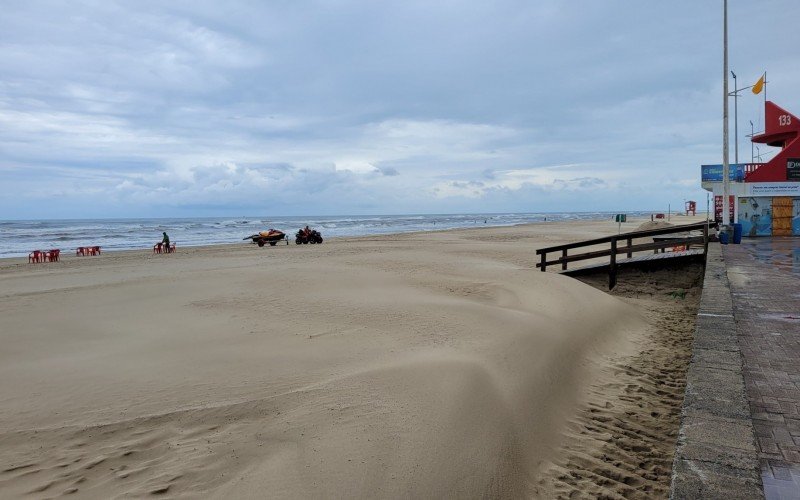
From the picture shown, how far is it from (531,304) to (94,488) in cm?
728

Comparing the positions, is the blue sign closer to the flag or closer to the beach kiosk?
the beach kiosk

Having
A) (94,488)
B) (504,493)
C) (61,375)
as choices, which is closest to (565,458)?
(504,493)

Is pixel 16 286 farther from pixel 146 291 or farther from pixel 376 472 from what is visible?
pixel 376 472

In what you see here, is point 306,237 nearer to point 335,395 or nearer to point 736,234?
point 736,234

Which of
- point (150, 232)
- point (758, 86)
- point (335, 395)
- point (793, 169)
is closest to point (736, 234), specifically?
point (793, 169)

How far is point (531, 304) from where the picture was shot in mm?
8852

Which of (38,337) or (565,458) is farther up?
(38,337)

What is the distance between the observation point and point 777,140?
86.4 ft

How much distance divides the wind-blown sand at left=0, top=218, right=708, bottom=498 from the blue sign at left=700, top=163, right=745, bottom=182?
76.2 ft

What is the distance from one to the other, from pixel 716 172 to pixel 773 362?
92.5ft

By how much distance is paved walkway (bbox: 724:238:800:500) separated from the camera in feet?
10.8

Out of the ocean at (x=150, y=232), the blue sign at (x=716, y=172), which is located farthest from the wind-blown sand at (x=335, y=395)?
the ocean at (x=150, y=232)

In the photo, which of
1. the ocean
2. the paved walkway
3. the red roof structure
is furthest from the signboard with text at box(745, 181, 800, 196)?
the ocean

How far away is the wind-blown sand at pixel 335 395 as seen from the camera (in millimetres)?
3668
